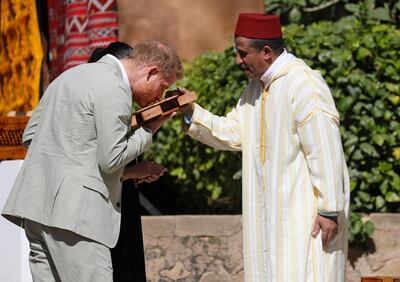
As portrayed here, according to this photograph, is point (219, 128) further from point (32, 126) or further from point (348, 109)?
point (348, 109)

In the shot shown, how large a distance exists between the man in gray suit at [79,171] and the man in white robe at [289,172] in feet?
2.26

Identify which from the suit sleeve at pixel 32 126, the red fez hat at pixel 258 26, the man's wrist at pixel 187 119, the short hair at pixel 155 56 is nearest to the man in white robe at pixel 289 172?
the red fez hat at pixel 258 26

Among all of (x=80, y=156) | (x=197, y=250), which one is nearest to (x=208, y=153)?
(x=197, y=250)

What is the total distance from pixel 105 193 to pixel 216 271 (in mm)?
2441

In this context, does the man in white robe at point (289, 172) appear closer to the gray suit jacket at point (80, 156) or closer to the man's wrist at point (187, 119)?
the man's wrist at point (187, 119)

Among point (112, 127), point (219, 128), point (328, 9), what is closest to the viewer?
point (112, 127)

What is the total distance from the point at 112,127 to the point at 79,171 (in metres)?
0.24

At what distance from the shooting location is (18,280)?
19.2 feet

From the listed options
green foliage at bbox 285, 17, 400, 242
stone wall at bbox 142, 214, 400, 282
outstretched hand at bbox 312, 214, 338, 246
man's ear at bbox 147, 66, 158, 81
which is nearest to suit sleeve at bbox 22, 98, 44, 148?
man's ear at bbox 147, 66, 158, 81

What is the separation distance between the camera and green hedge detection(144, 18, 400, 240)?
7023 millimetres

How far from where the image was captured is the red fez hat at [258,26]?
5.12 m

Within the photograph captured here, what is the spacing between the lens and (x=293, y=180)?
5031 millimetres

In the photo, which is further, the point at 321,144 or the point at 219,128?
the point at 219,128

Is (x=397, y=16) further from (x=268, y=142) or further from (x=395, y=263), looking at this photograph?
(x=268, y=142)
